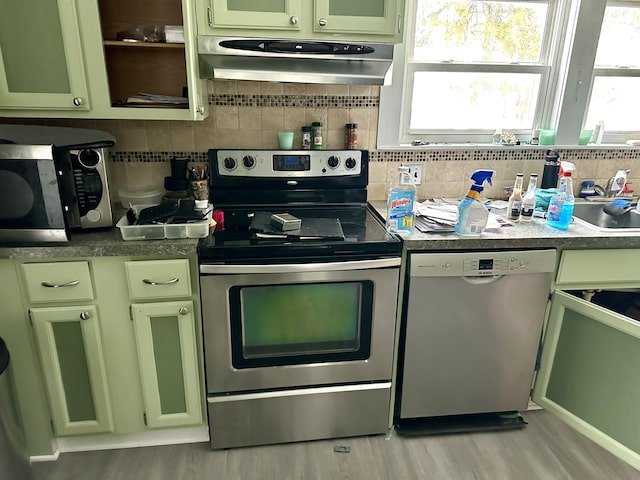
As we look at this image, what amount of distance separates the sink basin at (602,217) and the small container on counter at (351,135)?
110 centimetres

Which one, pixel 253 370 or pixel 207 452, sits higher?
pixel 253 370

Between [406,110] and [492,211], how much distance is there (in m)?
0.66

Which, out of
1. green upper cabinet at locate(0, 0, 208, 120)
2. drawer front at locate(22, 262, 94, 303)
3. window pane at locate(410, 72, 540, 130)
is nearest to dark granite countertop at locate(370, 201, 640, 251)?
window pane at locate(410, 72, 540, 130)

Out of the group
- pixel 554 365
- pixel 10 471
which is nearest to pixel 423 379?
pixel 554 365

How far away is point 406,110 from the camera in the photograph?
2289 mm

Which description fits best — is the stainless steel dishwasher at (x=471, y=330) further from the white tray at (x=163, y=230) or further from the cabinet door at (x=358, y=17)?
the cabinet door at (x=358, y=17)

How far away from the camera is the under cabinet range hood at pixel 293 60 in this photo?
5.59ft

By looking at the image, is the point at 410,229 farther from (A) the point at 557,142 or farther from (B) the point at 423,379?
(A) the point at 557,142

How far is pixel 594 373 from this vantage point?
1.84 m

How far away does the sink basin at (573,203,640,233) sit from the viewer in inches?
84.7

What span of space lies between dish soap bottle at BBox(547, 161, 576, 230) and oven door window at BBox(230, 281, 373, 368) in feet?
2.76

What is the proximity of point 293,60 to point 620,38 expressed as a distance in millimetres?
1743

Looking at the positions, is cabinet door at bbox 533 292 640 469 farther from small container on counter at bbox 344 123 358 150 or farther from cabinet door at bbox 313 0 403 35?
cabinet door at bbox 313 0 403 35

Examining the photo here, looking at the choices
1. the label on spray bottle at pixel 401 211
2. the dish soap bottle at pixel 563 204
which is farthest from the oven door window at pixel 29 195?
the dish soap bottle at pixel 563 204
